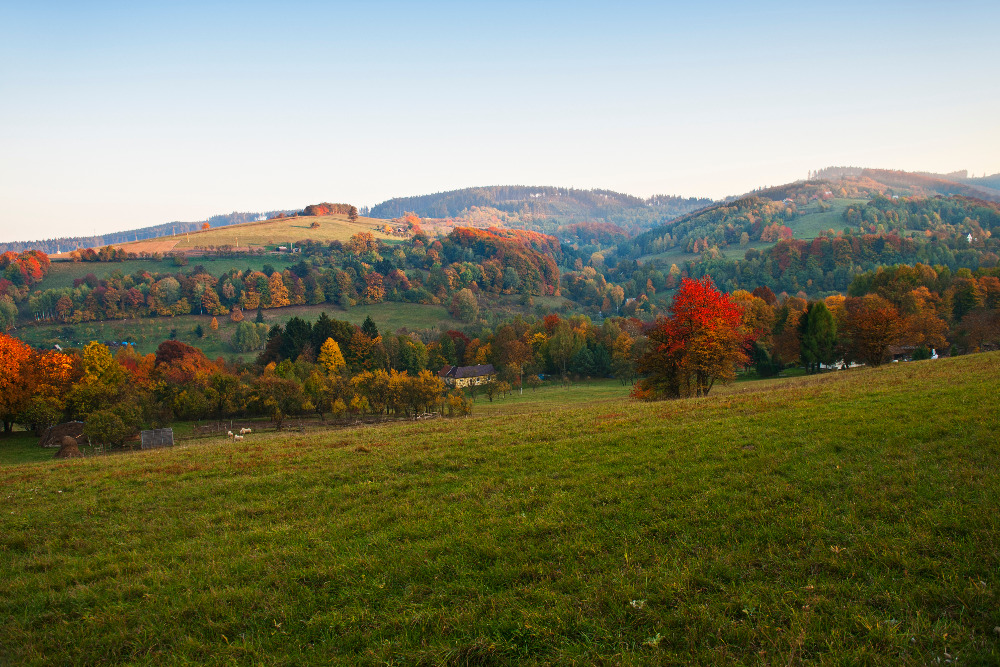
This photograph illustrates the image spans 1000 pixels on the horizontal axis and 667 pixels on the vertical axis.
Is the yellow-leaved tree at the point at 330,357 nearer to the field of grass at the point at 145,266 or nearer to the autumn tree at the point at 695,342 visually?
the autumn tree at the point at 695,342

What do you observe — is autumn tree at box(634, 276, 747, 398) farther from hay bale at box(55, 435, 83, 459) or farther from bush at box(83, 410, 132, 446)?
hay bale at box(55, 435, 83, 459)

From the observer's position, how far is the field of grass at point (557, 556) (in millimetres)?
5676

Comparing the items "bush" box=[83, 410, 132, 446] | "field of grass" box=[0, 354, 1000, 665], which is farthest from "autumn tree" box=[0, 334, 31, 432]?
"field of grass" box=[0, 354, 1000, 665]

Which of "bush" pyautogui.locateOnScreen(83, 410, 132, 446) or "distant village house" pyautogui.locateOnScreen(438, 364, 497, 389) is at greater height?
"bush" pyautogui.locateOnScreen(83, 410, 132, 446)

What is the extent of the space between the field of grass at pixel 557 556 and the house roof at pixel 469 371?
82.1 metres

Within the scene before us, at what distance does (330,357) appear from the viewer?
79062 millimetres

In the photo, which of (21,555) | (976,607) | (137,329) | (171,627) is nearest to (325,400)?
(21,555)

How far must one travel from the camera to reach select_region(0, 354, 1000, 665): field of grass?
568 cm

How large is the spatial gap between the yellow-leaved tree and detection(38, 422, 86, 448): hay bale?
3494 centimetres

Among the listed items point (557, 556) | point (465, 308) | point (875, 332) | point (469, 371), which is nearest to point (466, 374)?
point (469, 371)

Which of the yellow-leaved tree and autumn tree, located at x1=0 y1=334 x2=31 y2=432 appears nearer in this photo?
autumn tree, located at x1=0 y1=334 x2=31 y2=432

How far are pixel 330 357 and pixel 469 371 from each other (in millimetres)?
28166

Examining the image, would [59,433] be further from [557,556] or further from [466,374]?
[466,374]

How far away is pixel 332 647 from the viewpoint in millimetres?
6051
